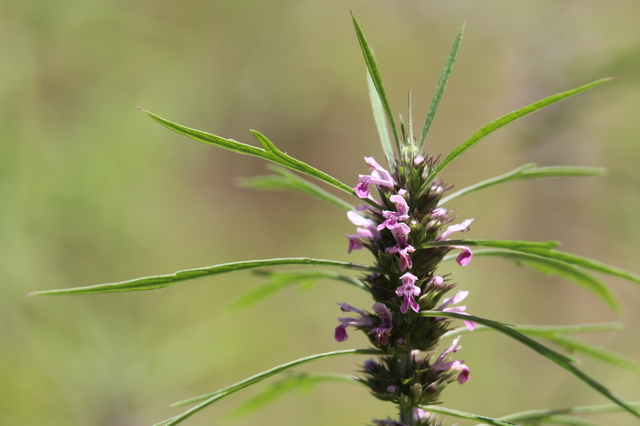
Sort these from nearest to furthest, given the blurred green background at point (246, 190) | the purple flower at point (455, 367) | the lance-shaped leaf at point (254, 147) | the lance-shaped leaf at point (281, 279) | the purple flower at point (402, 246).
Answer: the lance-shaped leaf at point (254, 147) → the purple flower at point (402, 246) → the purple flower at point (455, 367) → the lance-shaped leaf at point (281, 279) → the blurred green background at point (246, 190)

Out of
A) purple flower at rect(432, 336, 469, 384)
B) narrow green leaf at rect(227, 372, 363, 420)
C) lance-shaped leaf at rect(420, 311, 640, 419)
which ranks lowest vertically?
narrow green leaf at rect(227, 372, 363, 420)

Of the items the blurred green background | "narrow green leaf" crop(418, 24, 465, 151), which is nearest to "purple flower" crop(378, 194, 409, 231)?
"narrow green leaf" crop(418, 24, 465, 151)

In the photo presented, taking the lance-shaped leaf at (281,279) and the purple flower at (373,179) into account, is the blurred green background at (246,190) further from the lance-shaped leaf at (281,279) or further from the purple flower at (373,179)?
the purple flower at (373,179)

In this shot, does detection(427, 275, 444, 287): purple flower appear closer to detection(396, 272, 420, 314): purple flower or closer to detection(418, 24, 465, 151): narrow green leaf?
detection(396, 272, 420, 314): purple flower

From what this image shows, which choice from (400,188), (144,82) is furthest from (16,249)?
(400,188)

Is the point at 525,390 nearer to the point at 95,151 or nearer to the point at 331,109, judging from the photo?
the point at 95,151

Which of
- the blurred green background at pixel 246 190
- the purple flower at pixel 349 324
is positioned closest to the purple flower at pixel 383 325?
the purple flower at pixel 349 324
